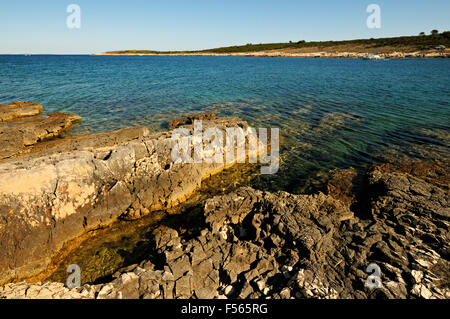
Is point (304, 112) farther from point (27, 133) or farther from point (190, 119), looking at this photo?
point (27, 133)

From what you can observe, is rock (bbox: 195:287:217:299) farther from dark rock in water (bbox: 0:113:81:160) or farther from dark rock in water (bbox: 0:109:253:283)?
dark rock in water (bbox: 0:113:81:160)

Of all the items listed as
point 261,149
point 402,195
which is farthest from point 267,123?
point 402,195

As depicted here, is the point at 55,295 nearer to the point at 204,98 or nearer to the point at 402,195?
the point at 402,195

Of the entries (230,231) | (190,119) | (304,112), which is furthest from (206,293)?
(304,112)

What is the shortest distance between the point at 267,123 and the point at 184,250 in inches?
553

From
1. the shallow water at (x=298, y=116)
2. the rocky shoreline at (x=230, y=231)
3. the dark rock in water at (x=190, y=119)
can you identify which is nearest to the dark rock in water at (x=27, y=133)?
the shallow water at (x=298, y=116)

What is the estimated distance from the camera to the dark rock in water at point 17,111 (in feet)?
62.3

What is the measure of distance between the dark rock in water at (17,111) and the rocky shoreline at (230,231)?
1607 centimetres

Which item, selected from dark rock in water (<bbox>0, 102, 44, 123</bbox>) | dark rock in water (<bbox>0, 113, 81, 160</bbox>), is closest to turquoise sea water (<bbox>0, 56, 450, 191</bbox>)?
dark rock in water (<bbox>0, 113, 81, 160</bbox>)

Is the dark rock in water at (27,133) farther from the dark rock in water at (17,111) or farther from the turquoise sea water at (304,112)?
the dark rock in water at (17,111)

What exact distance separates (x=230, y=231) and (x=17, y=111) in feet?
77.9
